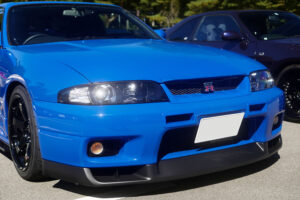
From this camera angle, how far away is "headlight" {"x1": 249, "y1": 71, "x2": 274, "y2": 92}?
3.46 m

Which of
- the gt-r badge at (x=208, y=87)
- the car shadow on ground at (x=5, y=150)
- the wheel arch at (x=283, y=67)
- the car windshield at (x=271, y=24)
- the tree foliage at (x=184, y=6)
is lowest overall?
the tree foliage at (x=184, y=6)

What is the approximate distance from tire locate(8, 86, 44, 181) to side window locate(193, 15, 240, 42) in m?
3.50

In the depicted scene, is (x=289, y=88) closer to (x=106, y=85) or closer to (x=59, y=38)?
(x=59, y=38)

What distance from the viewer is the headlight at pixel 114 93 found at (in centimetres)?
291

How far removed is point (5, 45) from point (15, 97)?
63 cm

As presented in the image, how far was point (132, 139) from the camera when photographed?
290 cm

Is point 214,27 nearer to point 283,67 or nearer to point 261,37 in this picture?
point 261,37

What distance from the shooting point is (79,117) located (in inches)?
112

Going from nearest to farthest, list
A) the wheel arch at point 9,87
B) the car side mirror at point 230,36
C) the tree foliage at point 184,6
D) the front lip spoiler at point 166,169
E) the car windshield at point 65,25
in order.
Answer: the front lip spoiler at point 166,169
the wheel arch at point 9,87
the car windshield at point 65,25
the car side mirror at point 230,36
the tree foliage at point 184,6

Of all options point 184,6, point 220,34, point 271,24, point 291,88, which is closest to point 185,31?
point 220,34

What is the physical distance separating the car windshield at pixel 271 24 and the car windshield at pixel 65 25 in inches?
70.3

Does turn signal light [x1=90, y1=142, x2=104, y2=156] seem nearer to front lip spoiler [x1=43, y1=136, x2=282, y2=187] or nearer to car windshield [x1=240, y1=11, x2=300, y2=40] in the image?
front lip spoiler [x1=43, y1=136, x2=282, y2=187]

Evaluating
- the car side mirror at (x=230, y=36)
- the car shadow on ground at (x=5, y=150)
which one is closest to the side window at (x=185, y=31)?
the car side mirror at (x=230, y=36)

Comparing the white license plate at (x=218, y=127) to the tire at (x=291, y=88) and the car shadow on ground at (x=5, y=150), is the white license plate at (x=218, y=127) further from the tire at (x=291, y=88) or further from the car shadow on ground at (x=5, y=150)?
the tire at (x=291, y=88)
